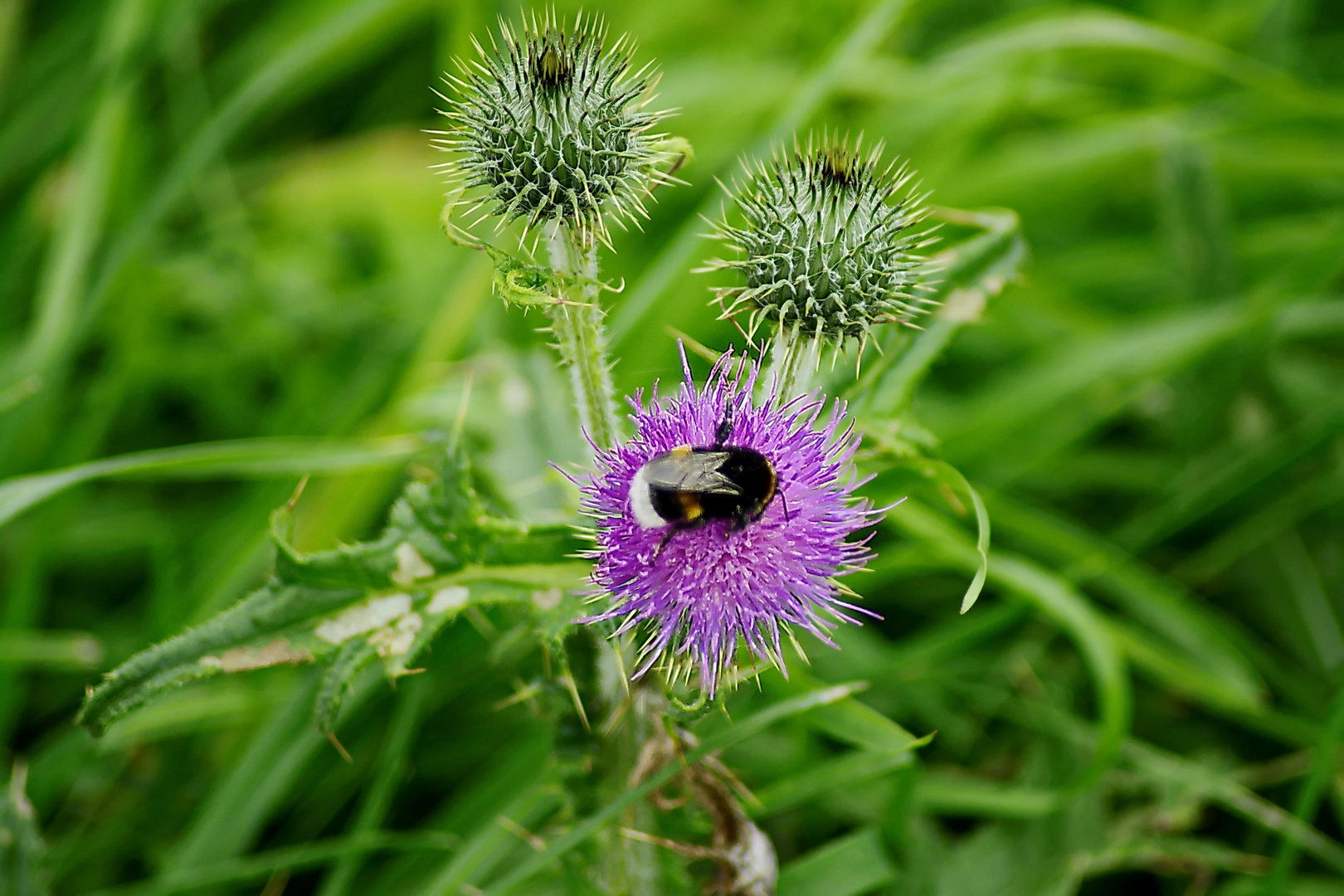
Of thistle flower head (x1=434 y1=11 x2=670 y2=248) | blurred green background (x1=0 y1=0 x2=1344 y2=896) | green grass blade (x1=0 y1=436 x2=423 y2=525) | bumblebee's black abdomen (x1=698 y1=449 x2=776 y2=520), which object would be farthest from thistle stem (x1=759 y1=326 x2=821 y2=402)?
green grass blade (x1=0 y1=436 x2=423 y2=525)

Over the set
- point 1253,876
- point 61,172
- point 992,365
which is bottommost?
point 1253,876

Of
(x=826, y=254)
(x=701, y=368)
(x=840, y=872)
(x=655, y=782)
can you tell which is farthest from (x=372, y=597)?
(x=701, y=368)

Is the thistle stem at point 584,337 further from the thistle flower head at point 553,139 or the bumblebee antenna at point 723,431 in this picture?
the bumblebee antenna at point 723,431

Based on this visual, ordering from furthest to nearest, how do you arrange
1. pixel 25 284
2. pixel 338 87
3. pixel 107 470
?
pixel 338 87
pixel 25 284
pixel 107 470

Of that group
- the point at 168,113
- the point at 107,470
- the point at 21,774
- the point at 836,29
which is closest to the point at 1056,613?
the point at 107,470

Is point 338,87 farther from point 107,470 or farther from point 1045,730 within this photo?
point 1045,730

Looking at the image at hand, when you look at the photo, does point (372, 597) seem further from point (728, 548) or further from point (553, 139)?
point (553, 139)
